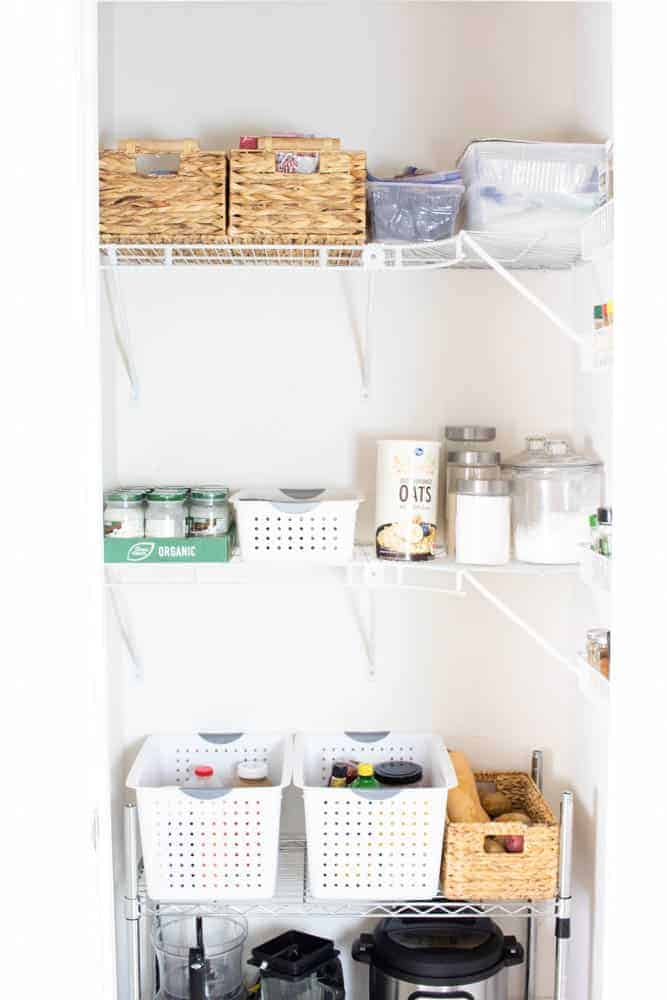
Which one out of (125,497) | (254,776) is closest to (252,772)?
(254,776)

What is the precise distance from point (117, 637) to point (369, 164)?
1.12 metres

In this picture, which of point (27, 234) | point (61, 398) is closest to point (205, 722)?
point (61, 398)

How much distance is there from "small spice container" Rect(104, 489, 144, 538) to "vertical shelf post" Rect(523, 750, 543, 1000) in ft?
3.19

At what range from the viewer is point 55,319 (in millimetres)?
1211

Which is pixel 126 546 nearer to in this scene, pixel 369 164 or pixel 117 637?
pixel 117 637

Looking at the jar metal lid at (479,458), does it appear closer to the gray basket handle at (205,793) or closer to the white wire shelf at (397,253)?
the white wire shelf at (397,253)

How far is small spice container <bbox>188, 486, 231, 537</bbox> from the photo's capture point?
2020 mm

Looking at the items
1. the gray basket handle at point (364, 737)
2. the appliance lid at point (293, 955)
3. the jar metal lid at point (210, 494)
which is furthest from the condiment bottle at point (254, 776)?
the jar metal lid at point (210, 494)

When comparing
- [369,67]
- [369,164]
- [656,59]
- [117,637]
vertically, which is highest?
[369,67]

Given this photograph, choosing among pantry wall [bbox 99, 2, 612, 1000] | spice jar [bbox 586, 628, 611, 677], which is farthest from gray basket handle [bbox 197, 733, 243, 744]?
spice jar [bbox 586, 628, 611, 677]

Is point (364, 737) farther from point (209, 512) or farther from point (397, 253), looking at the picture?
point (397, 253)

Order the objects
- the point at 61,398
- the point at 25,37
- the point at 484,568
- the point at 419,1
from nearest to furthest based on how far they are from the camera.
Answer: the point at 25,37
the point at 61,398
the point at 484,568
the point at 419,1

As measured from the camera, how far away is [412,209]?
1950mm

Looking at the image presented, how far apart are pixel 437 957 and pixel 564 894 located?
27cm
